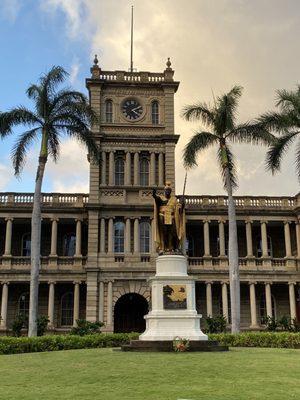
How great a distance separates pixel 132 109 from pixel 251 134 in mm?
13330

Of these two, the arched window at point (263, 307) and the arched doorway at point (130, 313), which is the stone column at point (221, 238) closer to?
the arched window at point (263, 307)

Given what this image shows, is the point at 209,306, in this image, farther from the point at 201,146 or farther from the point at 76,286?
the point at 201,146

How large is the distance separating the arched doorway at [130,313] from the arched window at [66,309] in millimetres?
3210

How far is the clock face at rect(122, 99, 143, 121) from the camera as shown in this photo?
39.2 metres

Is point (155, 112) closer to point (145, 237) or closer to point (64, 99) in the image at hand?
point (145, 237)

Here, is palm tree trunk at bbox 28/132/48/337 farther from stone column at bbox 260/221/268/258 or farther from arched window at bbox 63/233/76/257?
stone column at bbox 260/221/268/258

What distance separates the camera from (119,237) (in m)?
37.2

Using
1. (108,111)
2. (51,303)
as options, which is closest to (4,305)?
(51,303)

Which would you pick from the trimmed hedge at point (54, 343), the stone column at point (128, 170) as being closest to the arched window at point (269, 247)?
the stone column at point (128, 170)

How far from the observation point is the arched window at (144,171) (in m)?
38.4

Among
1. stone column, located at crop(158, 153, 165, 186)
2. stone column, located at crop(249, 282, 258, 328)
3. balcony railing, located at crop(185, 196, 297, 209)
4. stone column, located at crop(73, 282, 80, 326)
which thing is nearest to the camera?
stone column, located at crop(73, 282, 80, 326)

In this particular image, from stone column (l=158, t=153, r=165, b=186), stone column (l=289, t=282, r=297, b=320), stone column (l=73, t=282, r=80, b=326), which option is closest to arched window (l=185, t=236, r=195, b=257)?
stone column (l=158, t=153, r=165, b=186)

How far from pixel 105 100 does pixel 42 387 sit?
31402mm

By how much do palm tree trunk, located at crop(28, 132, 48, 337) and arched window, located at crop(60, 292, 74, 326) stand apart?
13274 mm
